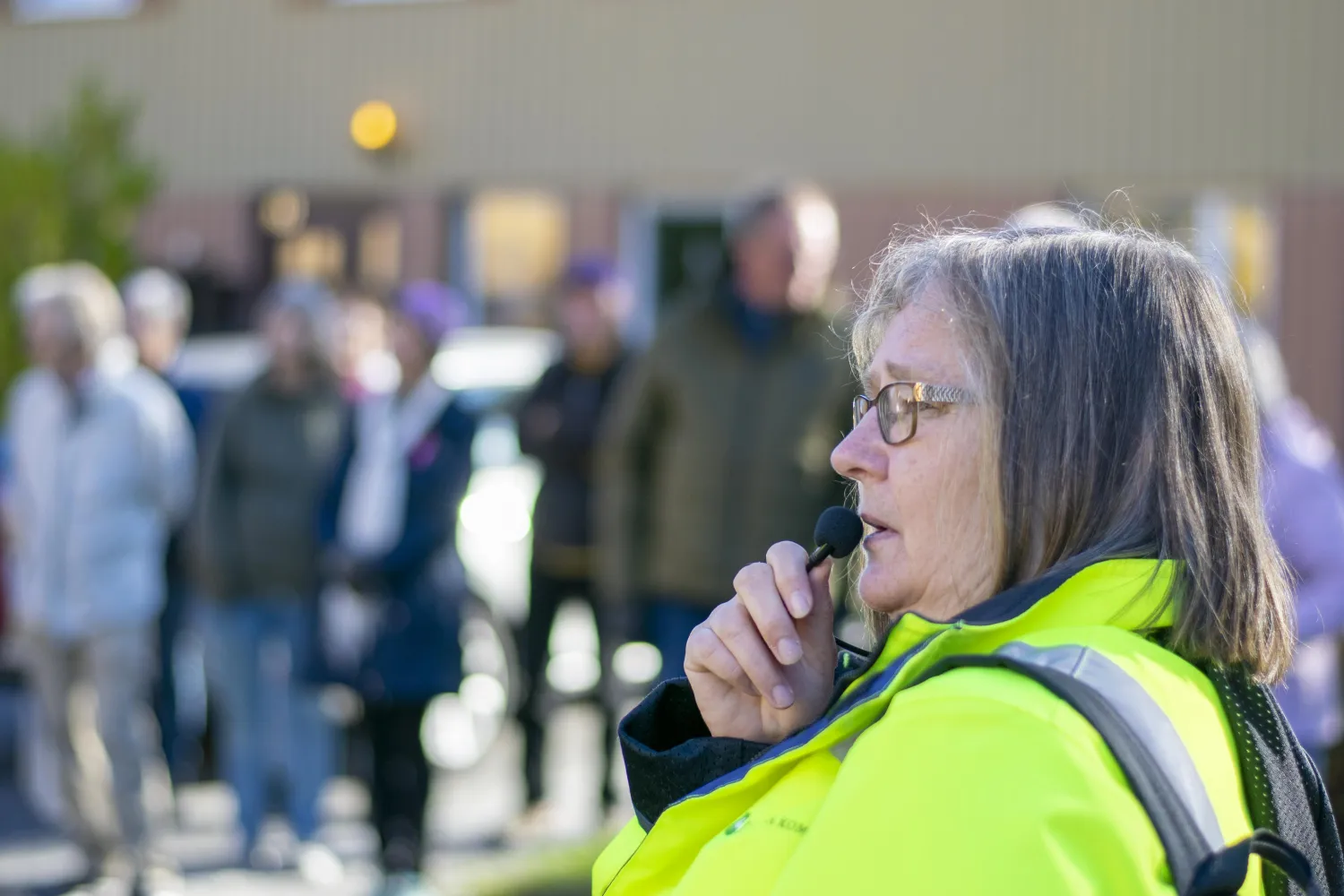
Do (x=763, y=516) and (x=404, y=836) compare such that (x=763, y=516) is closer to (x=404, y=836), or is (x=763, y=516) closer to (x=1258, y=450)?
(x=404, y=836)

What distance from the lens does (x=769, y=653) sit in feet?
5.91

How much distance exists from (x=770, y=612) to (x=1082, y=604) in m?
0.40

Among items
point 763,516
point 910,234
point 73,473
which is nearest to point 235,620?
point 73,473

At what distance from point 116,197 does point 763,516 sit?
7.96m

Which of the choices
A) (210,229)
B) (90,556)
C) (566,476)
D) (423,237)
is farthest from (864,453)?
(210,229)

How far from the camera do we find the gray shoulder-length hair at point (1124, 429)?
5.14 ft

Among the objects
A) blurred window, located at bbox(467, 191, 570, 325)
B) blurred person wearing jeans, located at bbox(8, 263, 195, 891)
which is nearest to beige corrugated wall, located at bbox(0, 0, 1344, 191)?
blurred window, located at bbox(467, 191, 570, 325)

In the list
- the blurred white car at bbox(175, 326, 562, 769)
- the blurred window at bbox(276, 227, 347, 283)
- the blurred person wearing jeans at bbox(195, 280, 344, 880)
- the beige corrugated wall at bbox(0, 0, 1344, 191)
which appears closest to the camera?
the blurred person wearing jeans at bbox(195, 280, 344, 880)

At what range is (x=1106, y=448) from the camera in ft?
5.18

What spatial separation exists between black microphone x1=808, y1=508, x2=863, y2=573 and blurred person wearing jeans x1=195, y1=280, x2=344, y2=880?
14.4 feet

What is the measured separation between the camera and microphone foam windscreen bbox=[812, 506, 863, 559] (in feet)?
6.02

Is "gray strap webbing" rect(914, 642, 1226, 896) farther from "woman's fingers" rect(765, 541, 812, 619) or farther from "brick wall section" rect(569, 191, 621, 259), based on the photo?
"brick wall section" rect(569, 191, 621, 259)

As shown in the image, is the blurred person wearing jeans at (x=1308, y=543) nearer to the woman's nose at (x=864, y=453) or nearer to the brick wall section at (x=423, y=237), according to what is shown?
the woman's nose at (x=864, y=453)

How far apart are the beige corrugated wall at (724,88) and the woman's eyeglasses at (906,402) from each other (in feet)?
34.3
